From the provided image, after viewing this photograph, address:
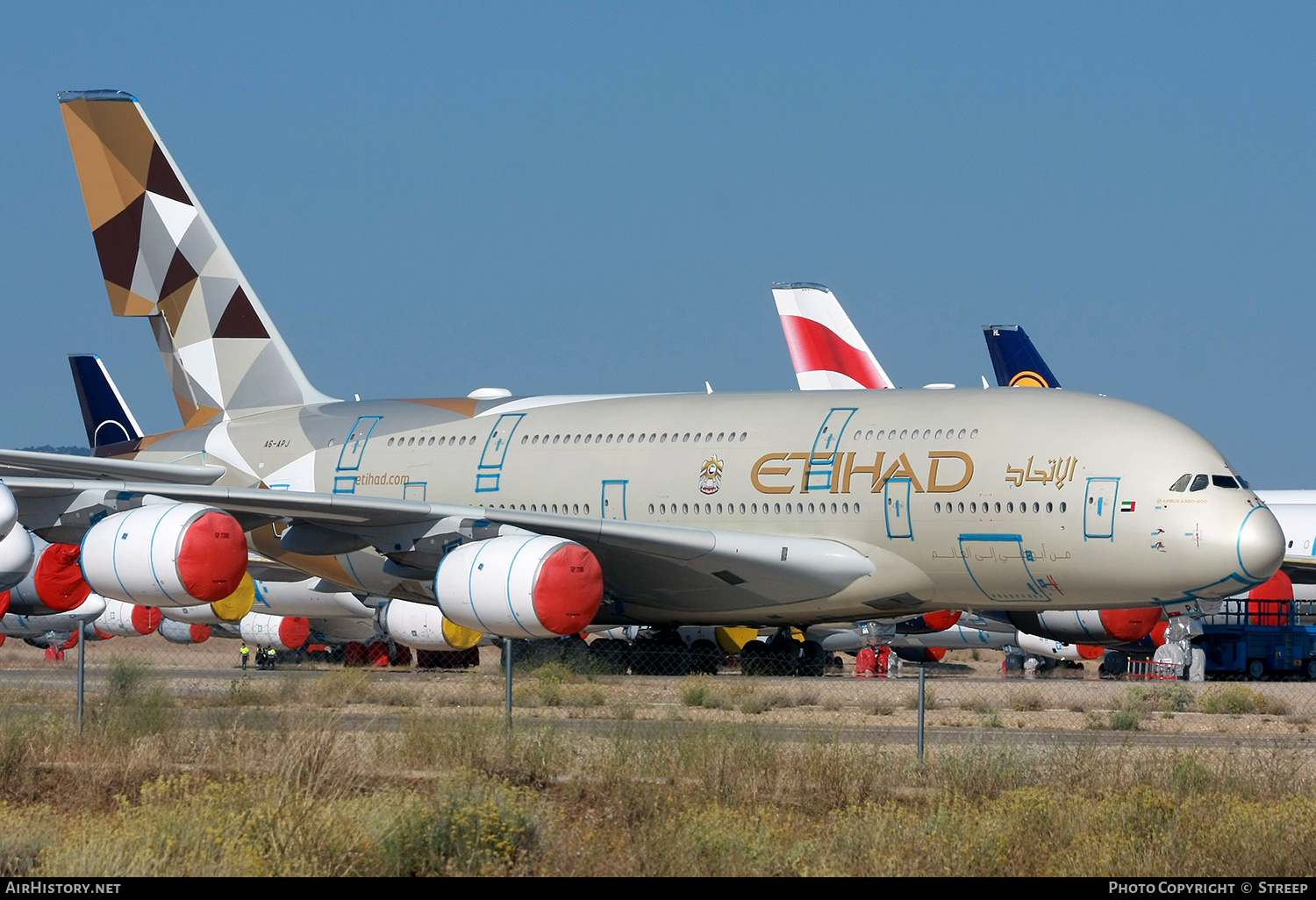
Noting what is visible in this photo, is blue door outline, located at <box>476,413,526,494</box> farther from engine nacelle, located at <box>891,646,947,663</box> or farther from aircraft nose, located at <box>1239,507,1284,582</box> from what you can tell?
engine nacelle, located at <box>891,646,947,663</box>

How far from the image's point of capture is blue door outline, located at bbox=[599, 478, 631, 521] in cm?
Result: 2430

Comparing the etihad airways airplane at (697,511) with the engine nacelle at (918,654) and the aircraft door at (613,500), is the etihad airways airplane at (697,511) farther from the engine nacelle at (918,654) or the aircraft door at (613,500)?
the engine nacelle at (918,654)

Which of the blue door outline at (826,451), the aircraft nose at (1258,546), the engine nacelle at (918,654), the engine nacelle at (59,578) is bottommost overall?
the engine nacelle at (918,654)

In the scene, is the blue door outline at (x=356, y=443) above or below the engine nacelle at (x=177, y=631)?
above

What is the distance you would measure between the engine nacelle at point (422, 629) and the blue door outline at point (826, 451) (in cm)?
1071

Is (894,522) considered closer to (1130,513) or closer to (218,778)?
(1130,513)

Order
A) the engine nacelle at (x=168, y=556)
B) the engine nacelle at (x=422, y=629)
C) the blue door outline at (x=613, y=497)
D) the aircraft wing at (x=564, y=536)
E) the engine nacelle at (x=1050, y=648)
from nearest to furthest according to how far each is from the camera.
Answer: the engine nacelle at (x=168, y=556)
the aircraft wing at (x=564, y=536)
the blue door outline at (x=613, y=497)
the engine nacelle at (x=422, y=629)
the engine nacelle at (x=1050, y=648)

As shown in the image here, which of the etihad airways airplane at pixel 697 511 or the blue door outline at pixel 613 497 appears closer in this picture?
the etihad airways airplane at pixel 697 511

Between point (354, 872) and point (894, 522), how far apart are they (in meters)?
13.4

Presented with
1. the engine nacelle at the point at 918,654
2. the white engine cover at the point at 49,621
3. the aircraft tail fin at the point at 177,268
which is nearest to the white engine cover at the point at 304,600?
the aircraft tail fin at the point at 177,268

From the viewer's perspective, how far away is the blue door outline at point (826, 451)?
22.4 metres

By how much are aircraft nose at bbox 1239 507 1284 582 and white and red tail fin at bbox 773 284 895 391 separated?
17.9 m

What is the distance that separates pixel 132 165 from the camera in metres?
29.8

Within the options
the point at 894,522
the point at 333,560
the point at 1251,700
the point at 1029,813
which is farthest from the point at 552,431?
the point at 1029,813
